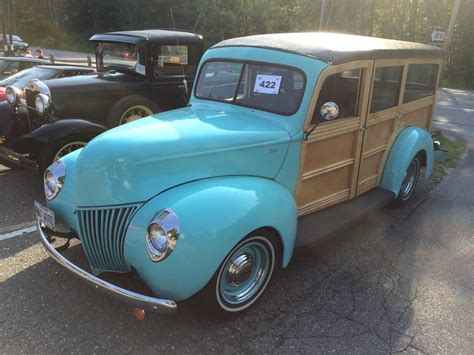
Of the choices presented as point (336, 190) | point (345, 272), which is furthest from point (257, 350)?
point (336, 190)

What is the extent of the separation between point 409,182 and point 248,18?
31691mm

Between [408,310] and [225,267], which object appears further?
[408,310]

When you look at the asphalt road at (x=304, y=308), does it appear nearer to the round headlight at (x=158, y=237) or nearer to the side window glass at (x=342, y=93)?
the round headlight at (x=158, y=237)

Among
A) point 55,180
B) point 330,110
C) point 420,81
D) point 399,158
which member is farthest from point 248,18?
point 55,180

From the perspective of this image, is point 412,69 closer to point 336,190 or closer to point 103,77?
point 336,190

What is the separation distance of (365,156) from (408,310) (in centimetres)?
157

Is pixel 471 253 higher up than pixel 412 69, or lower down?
lower down

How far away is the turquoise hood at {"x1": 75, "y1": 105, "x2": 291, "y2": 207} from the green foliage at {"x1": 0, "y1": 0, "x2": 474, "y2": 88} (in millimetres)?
14860

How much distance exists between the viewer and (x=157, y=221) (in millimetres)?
2305

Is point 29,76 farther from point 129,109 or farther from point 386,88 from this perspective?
point 386,88

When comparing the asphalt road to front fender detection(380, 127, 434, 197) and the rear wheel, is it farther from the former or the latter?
the rear wheel

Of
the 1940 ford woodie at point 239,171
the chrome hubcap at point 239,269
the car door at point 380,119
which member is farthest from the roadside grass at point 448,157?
the chrome hubcap at point 239,269

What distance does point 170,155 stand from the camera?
2.61m

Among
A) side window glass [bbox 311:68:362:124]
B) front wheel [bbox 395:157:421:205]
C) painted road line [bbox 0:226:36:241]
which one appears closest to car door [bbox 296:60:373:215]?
side window glass [bbox 311:68:362:124]
